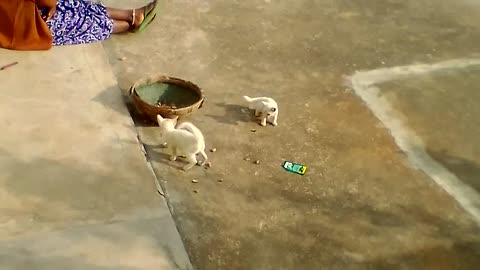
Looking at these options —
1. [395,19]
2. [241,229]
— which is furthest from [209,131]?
[395,19]

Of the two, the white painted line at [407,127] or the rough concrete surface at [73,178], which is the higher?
the rough concrete surface at [73,178]

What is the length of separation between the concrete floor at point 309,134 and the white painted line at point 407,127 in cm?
4

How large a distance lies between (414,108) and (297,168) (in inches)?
29.3

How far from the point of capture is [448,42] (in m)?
3.59

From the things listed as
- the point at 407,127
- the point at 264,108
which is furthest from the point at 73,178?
the point at 407,127

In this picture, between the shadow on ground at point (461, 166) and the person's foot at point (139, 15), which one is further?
the person's foot at point (139, 15)

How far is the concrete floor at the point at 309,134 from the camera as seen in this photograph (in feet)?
7.54

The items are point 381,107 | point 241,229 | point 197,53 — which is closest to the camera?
point 241,229

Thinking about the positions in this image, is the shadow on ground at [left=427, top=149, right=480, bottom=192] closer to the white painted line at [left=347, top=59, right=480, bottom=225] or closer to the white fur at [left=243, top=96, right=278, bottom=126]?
the white painted line at [left=347, top=59, right=480, bottom=225]

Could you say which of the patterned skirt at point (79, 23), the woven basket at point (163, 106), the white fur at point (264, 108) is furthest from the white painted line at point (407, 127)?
the patterned skirt at point (79, 23)

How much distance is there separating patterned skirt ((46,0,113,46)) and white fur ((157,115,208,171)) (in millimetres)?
822

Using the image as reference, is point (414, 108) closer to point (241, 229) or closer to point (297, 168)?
point (297, 168)

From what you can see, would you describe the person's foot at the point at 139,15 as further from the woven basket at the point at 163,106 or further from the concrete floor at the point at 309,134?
the woven basket at the point at 163,106

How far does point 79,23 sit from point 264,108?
1017mm
